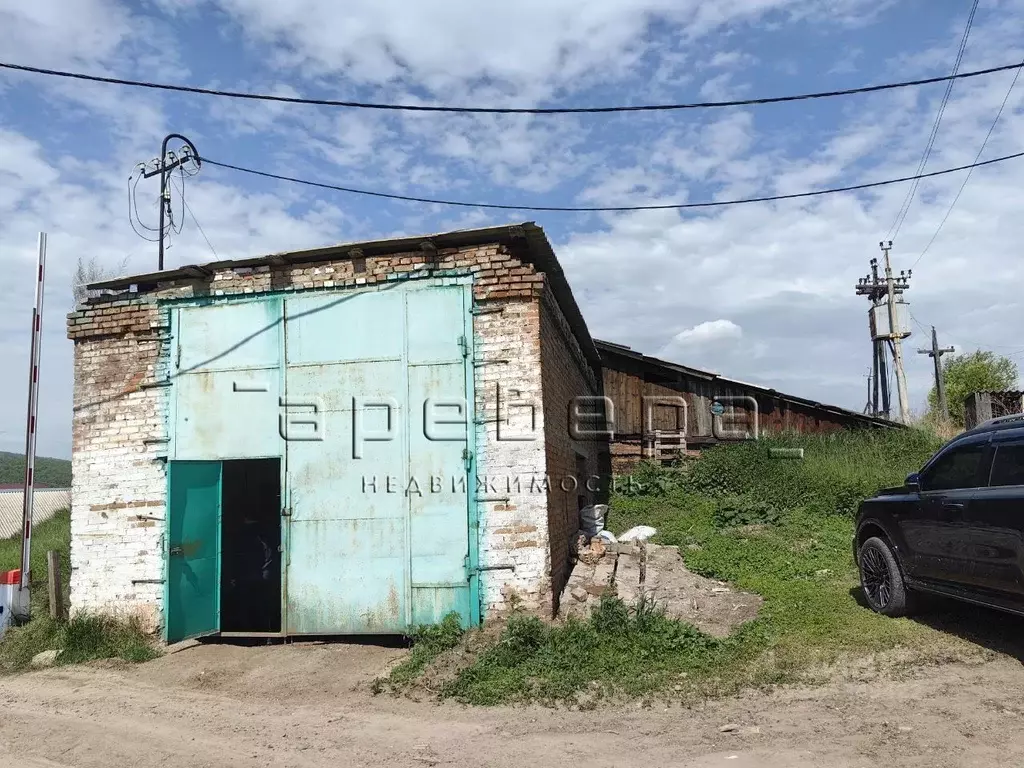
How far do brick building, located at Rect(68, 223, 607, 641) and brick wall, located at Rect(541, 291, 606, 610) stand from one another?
0.09 meters

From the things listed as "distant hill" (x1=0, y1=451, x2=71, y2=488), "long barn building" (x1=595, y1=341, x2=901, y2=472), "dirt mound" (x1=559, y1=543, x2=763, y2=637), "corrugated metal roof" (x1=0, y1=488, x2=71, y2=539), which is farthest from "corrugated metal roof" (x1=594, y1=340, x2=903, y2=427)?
"distant hill" (x1=0, y1=451, x2=71, y2=488)

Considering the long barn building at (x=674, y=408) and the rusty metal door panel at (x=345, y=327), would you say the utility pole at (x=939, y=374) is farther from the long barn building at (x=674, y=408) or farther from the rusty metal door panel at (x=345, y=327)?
the rusty metal door panel at (x=345, y=327)

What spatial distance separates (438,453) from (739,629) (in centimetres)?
331

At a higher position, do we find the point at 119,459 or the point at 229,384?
the point at 229,384

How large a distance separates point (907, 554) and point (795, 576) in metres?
1.93

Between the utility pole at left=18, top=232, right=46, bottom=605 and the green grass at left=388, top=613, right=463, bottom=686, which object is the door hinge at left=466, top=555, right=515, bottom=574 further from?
the utility pole at left=18, top=232, right=46, bottom=605

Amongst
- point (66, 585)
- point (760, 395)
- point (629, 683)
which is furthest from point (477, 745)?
point (760, 395)

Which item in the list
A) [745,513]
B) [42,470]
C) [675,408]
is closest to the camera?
[745,513]

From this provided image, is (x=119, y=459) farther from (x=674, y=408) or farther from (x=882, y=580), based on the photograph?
(x=674, y=408)

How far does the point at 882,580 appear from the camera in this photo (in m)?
7.04

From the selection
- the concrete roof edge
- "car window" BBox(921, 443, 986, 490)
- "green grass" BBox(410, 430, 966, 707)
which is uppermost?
the concrete roof edge

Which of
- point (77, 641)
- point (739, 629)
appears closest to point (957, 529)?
point (739, 629)

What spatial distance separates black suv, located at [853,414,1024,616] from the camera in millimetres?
5520

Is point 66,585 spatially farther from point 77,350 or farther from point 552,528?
point 552,528
